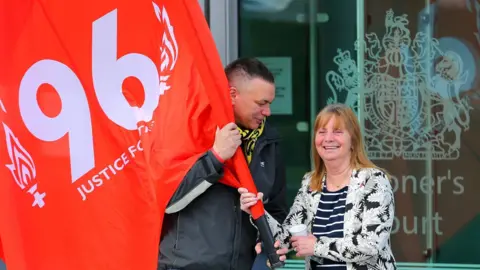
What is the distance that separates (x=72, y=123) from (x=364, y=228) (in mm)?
1257

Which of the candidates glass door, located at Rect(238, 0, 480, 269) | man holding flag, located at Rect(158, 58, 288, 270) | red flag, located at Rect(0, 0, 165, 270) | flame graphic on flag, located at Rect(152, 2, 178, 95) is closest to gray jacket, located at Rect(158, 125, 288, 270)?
man holding flag, located at Rect(158, 58, 288, 270)

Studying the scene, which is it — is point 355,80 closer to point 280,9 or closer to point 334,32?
point 334,32

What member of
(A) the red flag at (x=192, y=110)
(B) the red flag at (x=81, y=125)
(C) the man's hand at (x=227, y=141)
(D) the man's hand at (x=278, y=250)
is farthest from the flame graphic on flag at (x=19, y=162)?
(D) the man's hand at (x=278, y=250)

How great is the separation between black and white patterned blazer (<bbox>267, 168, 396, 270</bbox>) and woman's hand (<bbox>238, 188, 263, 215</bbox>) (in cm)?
23

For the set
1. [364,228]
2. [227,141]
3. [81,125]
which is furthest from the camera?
[81,125]

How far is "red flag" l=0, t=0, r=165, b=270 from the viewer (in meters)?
3.38

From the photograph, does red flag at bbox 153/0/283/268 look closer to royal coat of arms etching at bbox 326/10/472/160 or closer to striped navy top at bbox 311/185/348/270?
striped navy top at bbox 311/185/348/270

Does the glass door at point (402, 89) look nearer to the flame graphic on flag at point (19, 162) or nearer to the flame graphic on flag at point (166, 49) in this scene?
the flame graphic on flag at point (166, 49)

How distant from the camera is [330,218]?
10.9 feet

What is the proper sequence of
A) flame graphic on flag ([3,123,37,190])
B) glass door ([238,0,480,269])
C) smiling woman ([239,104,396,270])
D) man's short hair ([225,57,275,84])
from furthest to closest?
glass door ([238,0,480,269])
flame graphic on flag ([3,123,37,190])
man's short hair ([225,57,275,84])
smiling woman ([239,104,396,270])

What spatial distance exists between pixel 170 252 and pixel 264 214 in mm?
403

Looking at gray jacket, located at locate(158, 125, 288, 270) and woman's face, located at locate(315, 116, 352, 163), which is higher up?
woman's face, located at locate(315, 116, 352, 163)

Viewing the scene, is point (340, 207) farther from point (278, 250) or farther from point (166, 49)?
point (166, 49)

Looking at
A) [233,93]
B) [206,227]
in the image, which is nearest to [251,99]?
[233,93]
